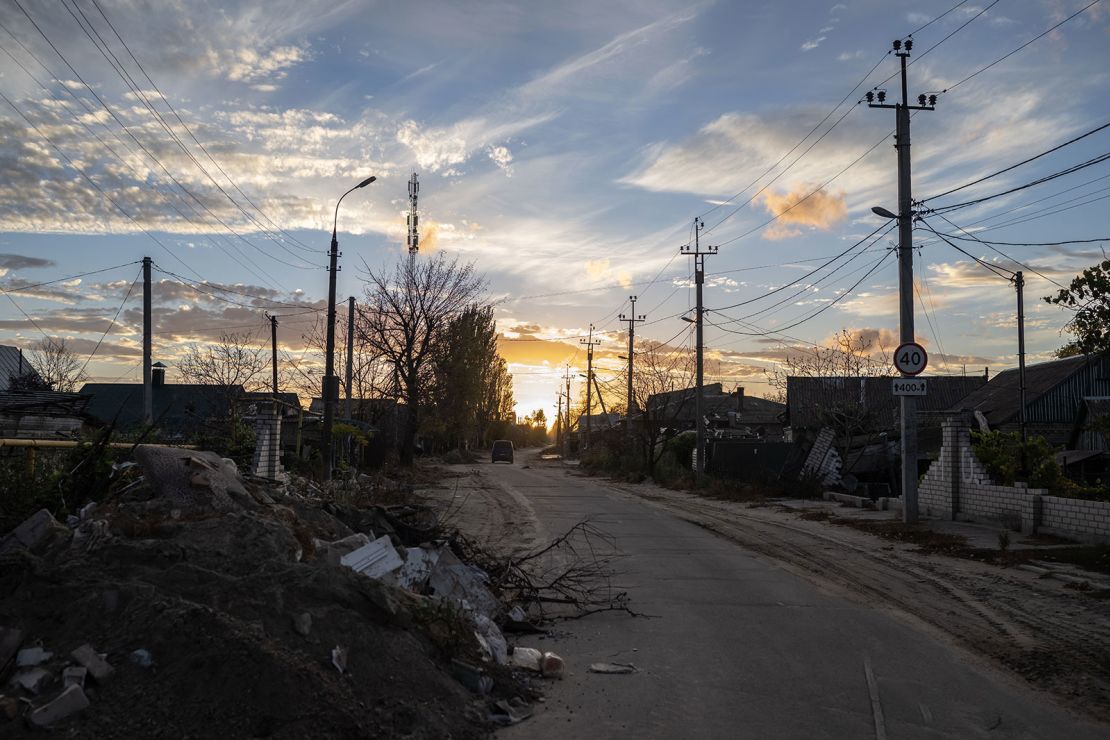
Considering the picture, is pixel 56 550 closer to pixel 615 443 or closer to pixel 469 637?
pixel 469 637

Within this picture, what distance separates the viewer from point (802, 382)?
48.5m

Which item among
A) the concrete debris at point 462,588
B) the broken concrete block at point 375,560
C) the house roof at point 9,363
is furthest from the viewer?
the house roof at point 9,363

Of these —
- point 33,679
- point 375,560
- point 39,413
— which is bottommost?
point 33,679

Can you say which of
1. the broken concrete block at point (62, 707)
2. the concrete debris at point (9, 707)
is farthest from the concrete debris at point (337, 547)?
the concrete debris at point (9, 707)

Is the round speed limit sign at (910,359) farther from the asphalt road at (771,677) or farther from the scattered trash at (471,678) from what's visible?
the scattered trash at (471,678)

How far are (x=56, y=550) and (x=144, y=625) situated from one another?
1.71 m

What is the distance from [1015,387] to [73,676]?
41.4m

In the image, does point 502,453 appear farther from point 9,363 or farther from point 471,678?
point 471,678

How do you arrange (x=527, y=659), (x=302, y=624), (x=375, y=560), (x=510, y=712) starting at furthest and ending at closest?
(x=375, y=560) < (x=527, y=659) < (x=510, y=712) < (x=302, y=624)

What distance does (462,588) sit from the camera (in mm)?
8602

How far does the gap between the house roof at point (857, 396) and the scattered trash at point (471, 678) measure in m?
33.5

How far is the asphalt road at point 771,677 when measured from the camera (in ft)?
19.1

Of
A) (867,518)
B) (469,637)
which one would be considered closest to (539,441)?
(867,518)

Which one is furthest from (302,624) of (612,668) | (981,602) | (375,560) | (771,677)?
(981,602)
